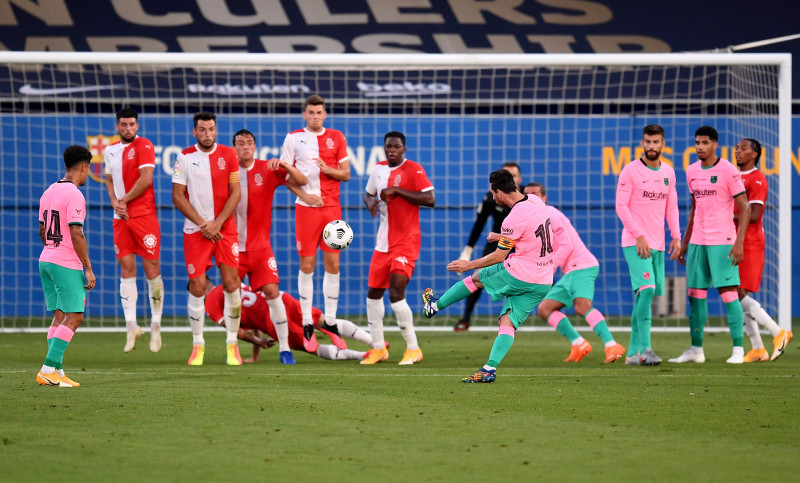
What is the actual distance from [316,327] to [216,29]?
835 centimetres

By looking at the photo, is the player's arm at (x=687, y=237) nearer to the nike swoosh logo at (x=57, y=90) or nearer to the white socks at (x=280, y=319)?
the white socks at (x=280, y=319)

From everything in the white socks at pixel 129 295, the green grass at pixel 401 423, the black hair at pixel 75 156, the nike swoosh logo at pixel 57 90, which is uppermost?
the nike swoosh logo at pixel 57 90

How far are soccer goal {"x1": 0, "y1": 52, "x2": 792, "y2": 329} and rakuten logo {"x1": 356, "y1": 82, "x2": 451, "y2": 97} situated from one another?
0.03 meters

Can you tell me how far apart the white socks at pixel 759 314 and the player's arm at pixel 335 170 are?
407 cm

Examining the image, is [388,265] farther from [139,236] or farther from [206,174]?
[139,236]

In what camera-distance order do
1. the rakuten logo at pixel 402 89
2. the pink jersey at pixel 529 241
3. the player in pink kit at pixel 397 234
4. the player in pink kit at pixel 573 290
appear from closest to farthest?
the pink jersey at pixel 529 241
the player in pink kit at pixel 397 234
the player in pink kit at pixel 573 290
the rakuten logo at pixel 402 89

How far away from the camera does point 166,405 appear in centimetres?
641

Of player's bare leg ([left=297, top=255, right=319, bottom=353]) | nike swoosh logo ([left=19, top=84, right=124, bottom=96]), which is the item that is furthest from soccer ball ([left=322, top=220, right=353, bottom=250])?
nike swoosh logo ([left=19, top=84, right=124, bottom=96])

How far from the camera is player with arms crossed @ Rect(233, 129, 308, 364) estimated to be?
9.48 m

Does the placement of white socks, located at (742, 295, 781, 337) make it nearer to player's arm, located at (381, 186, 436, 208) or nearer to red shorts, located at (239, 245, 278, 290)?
player's arm, located at (381, 186, 436, 208)

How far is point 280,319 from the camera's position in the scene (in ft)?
31.2

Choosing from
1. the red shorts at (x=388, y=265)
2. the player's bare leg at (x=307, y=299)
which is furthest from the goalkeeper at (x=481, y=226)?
the player's bare leg at (x=307, y=299)

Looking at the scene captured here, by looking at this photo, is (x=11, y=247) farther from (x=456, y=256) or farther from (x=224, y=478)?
(x=224, y=478)

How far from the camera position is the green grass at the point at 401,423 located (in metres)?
4.47
